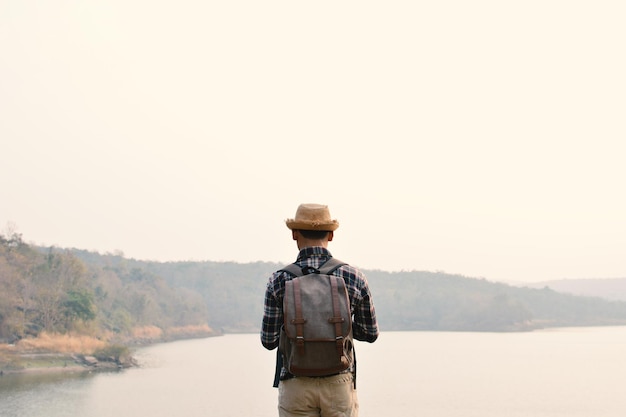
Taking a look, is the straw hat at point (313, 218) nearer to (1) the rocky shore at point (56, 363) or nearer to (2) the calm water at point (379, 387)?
(2) the calm water at point (379, 387)

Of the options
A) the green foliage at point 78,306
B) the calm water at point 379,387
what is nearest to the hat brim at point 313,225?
the calm water at point 379,387

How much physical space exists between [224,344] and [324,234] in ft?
366

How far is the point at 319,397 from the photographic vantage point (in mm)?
3949

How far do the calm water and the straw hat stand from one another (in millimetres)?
43274

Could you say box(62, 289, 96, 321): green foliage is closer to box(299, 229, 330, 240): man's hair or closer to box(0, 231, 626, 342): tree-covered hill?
box(0, 231, 626, 342): tree-covered hill

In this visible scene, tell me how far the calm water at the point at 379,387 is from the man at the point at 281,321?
4308cm

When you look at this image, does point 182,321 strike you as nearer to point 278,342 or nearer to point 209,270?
point 209,270

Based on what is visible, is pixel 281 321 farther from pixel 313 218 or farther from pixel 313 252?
pixel 313 218

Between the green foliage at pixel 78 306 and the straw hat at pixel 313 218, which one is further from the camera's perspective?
the green foliage at pixel 78 306

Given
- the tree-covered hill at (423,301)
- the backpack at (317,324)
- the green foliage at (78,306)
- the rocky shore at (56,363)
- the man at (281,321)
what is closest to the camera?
the backpack at (317,324)

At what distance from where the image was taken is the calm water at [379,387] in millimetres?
49156

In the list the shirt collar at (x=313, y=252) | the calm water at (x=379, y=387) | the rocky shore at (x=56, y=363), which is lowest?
the calm water at (x=379, y=387)

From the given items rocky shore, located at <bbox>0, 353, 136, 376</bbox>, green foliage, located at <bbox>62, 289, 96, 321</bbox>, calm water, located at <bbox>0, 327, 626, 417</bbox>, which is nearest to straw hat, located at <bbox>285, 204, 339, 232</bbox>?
calm water, located at <bbox>0, 327, 626, 417</bbox>

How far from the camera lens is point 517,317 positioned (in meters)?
157
